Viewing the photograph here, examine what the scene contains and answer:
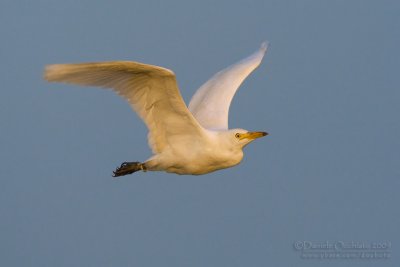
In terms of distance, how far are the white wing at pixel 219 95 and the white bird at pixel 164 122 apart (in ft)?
0.60

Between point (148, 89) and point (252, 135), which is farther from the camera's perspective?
point (252, 135)

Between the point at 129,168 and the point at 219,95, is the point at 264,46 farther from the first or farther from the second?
the point at 129,168

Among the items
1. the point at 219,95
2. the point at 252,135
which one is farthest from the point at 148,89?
the point at 219,95

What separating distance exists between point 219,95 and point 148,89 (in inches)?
143

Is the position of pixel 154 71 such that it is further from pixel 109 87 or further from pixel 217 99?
pixel 217 99

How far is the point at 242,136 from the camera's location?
22375 millimetres

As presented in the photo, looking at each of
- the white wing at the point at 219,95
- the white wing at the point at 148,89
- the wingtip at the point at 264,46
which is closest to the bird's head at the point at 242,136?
the white wing at the point at 148,89

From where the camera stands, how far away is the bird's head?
22.3m

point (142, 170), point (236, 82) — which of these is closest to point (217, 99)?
point (236, 82)

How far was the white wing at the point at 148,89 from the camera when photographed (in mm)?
20344

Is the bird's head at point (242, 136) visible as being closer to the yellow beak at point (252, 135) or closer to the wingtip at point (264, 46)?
the yellow beak at point (252, 135)

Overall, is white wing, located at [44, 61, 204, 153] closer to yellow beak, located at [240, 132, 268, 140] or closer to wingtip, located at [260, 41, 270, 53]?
yellow beak, located at [240, 132, 268, 140]

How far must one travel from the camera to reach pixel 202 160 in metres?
22.1

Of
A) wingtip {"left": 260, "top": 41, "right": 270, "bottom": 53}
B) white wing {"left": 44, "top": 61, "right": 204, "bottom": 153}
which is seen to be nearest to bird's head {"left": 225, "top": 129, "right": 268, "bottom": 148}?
white wing {"left": 44, "top": 61, "right": 204, "bottom": 153}
